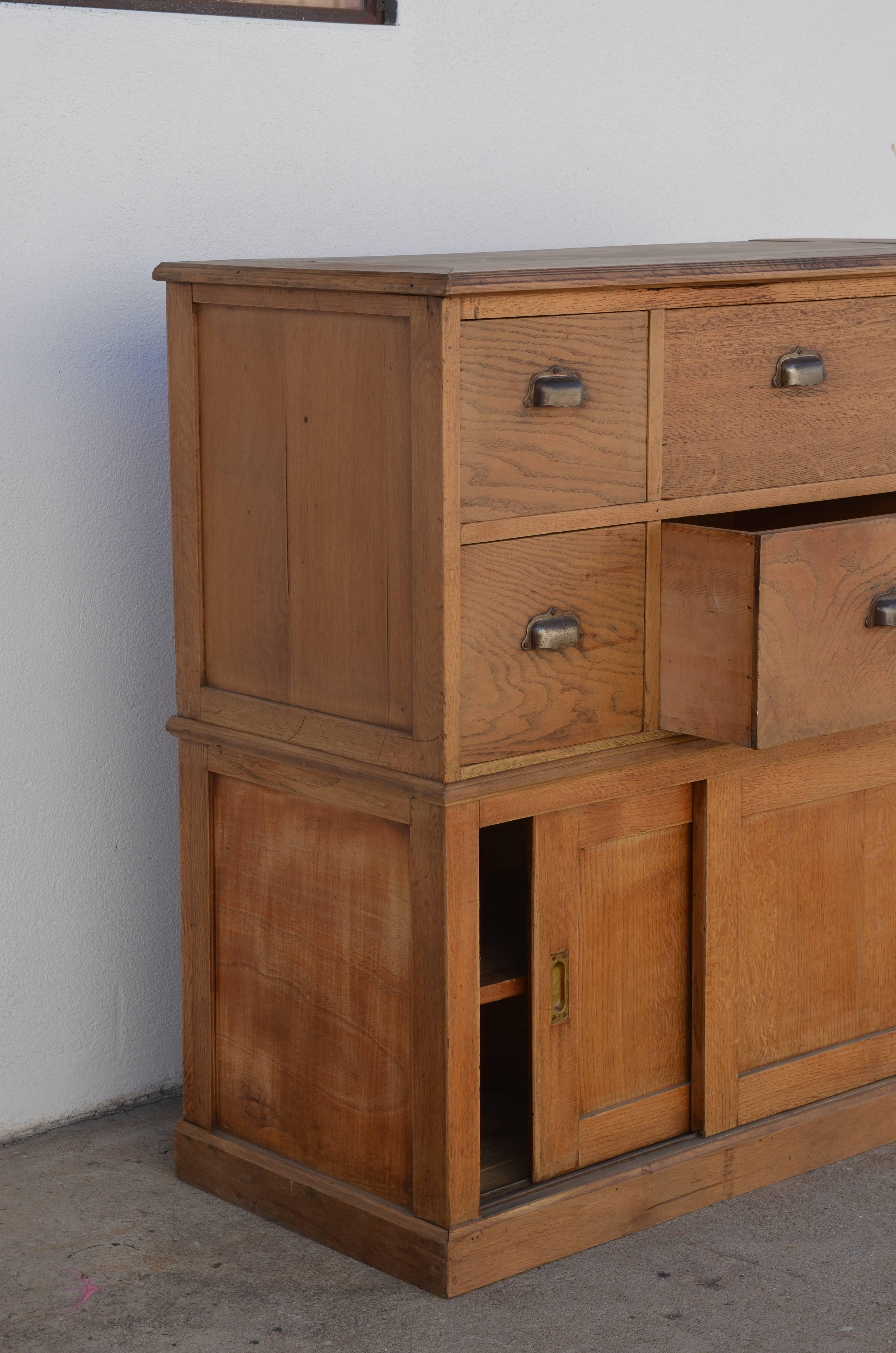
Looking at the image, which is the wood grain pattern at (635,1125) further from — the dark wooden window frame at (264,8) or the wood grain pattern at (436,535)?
the dark wooden window frame at (264,8)

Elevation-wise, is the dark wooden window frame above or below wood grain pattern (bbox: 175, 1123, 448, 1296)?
above

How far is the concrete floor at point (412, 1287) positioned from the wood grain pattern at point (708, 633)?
68 centimetres

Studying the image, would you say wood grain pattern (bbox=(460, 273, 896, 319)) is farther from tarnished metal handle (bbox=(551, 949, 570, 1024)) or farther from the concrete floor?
the concrete floor

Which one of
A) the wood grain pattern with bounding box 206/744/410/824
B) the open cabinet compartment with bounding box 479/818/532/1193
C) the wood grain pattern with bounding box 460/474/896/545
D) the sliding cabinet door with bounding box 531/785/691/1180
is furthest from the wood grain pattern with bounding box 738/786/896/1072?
the wood grain pattern with bounding box 206/744/410/824

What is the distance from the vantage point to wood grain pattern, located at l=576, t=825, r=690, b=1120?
2.34 meters

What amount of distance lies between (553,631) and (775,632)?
0.87 feet

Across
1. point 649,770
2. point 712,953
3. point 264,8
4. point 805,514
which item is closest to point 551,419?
point 649,770

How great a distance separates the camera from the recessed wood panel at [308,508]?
2139 mm

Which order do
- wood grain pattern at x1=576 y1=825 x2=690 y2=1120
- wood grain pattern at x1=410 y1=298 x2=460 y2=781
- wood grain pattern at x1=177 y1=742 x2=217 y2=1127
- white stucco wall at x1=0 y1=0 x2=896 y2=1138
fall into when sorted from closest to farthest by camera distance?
wood grain pattern at x1=410 y1=298 x2=460 y2=781 < wood grain pattern at x1=576 y1=825 x2=690 y2=1120 < wood grain pattern at x1=177 y1=742 x2=217 y2=1127 < white stucco wall at x1=0 y1=0 x2=896 y2=1138

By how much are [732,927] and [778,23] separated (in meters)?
1.85

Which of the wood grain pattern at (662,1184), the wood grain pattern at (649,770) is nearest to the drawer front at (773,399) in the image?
the wood grain pattern at (649,770)

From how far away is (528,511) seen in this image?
7.04ft

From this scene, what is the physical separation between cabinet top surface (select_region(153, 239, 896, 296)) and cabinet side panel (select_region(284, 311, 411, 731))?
0.05 meters

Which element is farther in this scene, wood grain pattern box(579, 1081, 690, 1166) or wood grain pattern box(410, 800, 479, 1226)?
wood grain pattern box(579, 1081, 690, 1166)
